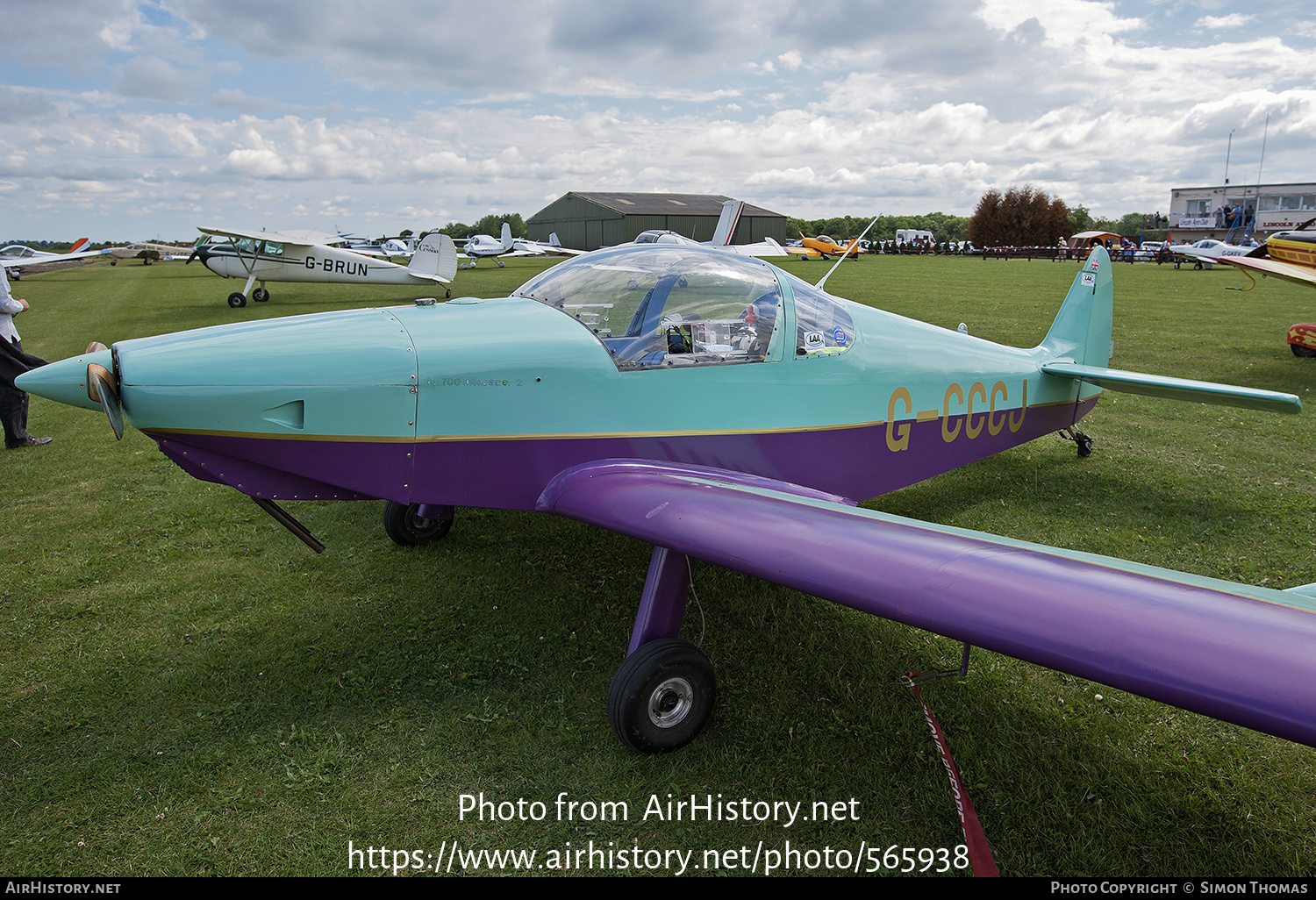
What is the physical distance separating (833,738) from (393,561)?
3.00 meters

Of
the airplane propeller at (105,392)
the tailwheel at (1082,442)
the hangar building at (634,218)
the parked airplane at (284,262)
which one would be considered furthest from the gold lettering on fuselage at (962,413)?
the hangar building at (634,218)

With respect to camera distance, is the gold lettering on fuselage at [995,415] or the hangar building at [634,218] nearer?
the gold lettering on fuselage at [995,415]

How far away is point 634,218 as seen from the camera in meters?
63.5

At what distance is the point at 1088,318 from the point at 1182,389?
134 cm

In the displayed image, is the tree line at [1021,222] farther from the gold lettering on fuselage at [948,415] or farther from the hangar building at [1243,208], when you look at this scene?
the gold lettering on fuselage at [948,415]

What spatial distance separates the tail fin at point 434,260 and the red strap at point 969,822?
23.0 m

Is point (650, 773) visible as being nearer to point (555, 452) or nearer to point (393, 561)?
point (555, 452)

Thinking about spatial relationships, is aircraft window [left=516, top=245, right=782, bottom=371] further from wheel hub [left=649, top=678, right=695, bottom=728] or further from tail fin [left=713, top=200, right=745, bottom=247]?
tail fin [left=713, top=200, right=745, bottom=247]

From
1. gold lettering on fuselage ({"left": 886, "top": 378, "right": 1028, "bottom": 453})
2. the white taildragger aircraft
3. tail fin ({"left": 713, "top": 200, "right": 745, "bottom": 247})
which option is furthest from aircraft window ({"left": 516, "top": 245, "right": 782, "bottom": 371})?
the white taildragger aircraft

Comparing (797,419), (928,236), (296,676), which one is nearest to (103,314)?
(296,676)

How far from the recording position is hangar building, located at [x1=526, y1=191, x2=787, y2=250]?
6419 centimetres

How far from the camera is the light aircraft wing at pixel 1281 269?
12.6 metres

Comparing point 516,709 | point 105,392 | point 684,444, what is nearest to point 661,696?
point 516,709

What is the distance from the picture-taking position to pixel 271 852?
2439 millimetres
